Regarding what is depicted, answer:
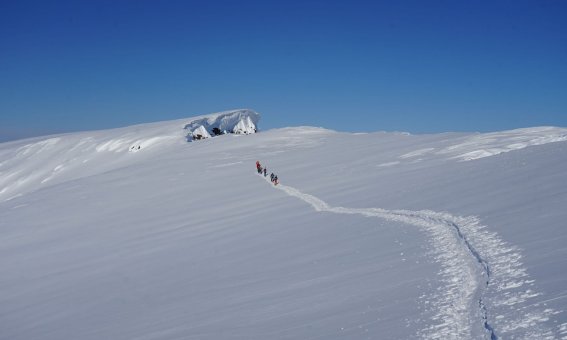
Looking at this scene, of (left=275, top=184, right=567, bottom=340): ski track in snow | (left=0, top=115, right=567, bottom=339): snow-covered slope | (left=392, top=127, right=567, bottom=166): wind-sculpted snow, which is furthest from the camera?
(left=392, top=127, right=567, bottom=166): wind-sculpted snow

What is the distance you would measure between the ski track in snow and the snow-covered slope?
0.04 metres

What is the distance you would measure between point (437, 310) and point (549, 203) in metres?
8.26

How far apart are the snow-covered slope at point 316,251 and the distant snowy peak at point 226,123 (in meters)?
27.4

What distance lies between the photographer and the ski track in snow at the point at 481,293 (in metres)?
7.37

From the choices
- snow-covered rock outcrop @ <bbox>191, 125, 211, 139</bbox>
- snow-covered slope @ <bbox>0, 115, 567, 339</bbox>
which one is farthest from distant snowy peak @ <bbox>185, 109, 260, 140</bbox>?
snow-covered slope @ <bbox>0, 115, 567, 339</bbox>

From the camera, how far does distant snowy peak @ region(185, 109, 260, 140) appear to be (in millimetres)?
66312

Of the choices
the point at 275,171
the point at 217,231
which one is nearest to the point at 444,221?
the point at 217,231

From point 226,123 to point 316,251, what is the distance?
53.7m

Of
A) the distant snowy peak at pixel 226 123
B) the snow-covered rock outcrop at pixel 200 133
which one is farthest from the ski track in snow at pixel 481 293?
the distant snowy peak at pixel 226 123

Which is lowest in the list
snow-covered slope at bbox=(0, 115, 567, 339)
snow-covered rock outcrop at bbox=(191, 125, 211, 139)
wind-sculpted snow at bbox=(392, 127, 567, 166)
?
snow-covered slope at bbox=(0, 115, 567, 339)

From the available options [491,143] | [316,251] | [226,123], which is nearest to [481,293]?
[316,251]

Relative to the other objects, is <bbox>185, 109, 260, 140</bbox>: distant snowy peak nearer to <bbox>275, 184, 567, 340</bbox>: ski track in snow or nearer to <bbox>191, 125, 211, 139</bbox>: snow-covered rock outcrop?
<bbox>191, 125, 211, 139</bbox>: snow-covered rock outcrop

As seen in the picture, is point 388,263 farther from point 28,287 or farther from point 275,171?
point 275,171

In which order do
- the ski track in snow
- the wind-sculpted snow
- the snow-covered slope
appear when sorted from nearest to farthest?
Result: 1. the ski track in snow
2. the snow-covered slope
3. the wind-sculpted snow
